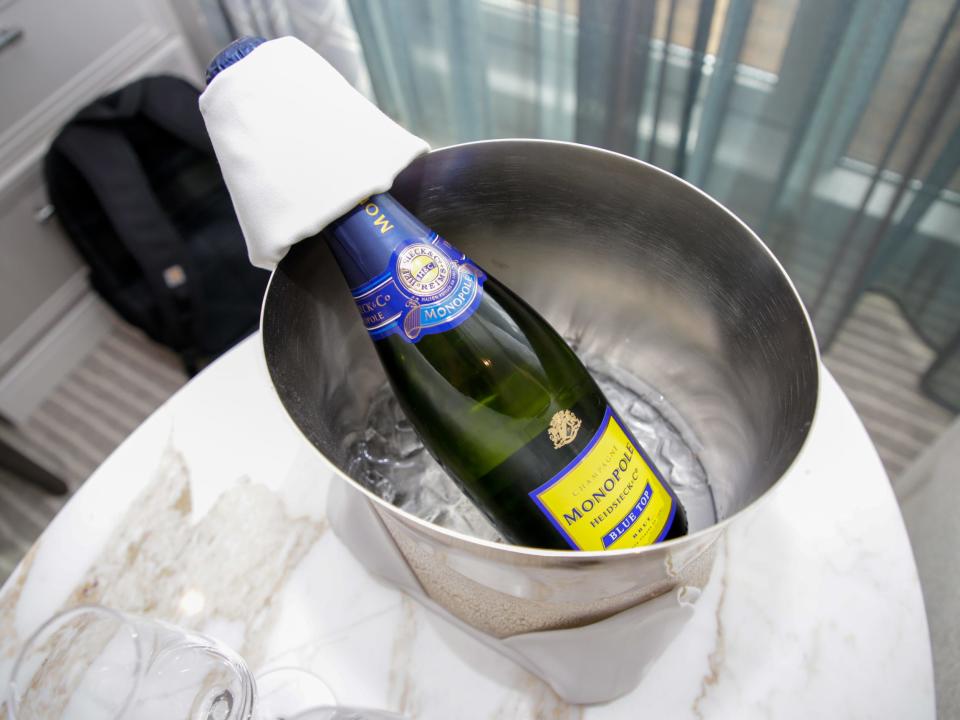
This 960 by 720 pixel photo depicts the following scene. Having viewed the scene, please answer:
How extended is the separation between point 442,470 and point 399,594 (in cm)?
8

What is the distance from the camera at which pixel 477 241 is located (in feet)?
1.42

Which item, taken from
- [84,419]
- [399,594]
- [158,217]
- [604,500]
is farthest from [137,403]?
[604,500]

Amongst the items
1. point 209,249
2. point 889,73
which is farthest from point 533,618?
point 209,249

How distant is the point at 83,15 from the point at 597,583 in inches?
43.5

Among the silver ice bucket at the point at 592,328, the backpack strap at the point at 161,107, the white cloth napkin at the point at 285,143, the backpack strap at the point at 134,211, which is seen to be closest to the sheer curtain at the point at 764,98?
the backpack strap at the point at 161,107

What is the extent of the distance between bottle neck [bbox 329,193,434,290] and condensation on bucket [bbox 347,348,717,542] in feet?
0.37

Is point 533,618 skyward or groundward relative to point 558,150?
groundward

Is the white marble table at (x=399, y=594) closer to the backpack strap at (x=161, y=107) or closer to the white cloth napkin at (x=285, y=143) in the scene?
the white cloth napkin at (x=285, y=143)

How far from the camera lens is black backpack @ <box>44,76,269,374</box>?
0.91 meters

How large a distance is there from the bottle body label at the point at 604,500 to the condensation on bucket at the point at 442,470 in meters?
0.07

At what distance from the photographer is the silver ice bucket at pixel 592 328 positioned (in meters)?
0.28

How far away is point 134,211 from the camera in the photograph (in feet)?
3.01

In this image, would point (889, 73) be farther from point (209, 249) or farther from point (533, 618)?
point (209, 249)

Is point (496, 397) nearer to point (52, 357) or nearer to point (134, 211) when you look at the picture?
point (134, 211)
